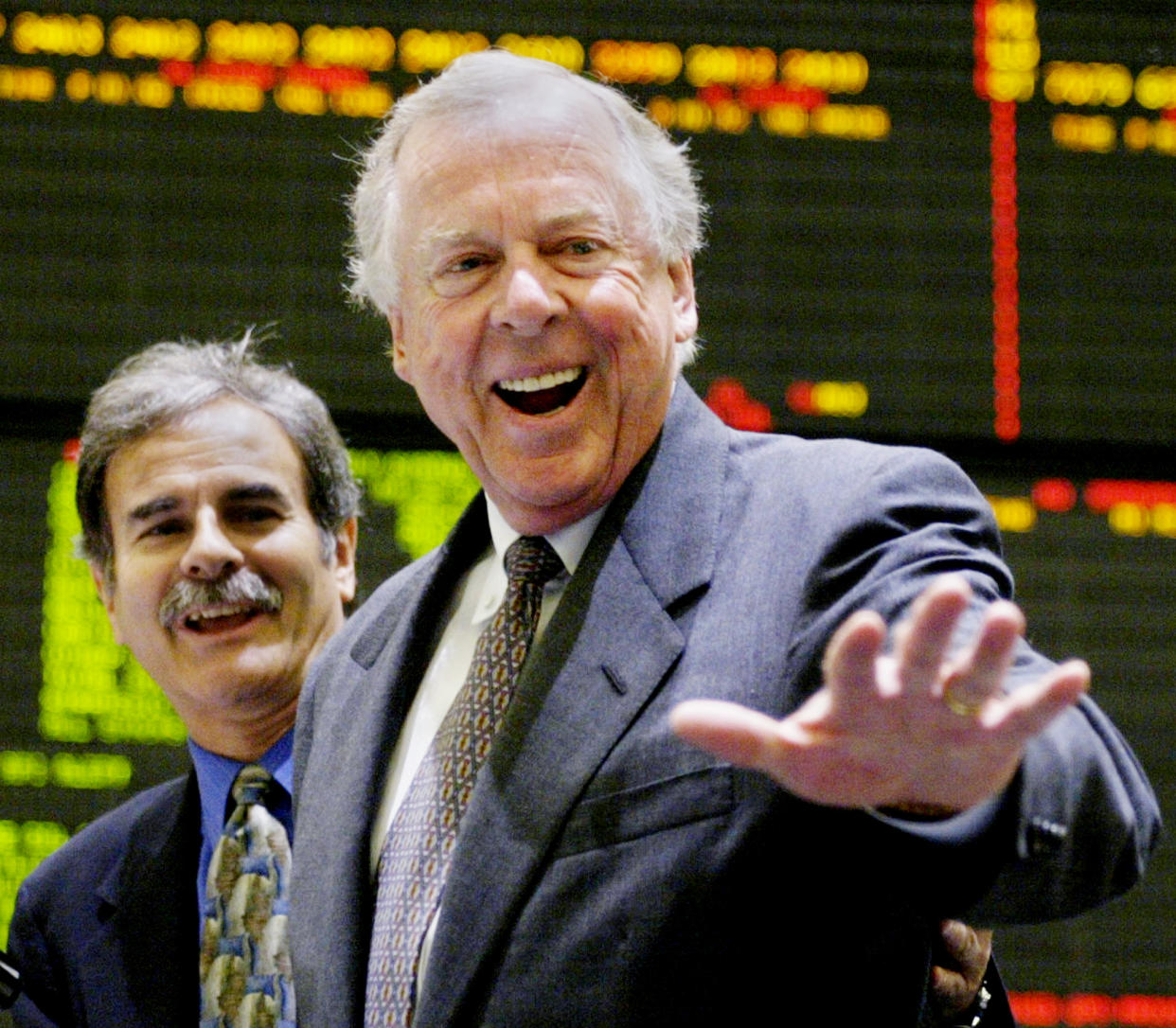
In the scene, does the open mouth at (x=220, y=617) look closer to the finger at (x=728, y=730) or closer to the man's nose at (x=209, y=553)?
the man's nose at (x=209, y=553)

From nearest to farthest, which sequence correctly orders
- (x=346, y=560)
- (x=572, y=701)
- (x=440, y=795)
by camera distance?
(x=572, y=701), (x=440, y=795), (x=346, y=560)

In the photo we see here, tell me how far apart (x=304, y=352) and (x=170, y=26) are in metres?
0.55

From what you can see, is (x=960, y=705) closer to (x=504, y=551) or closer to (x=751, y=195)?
(x=504, y=551)

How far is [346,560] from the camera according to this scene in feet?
7.74

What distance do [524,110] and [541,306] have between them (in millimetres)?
205

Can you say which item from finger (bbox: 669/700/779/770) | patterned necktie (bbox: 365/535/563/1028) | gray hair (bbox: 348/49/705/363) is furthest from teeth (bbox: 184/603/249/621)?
finger (bbox: 669/700/779/770)

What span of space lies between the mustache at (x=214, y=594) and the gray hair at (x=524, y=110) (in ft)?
1.71

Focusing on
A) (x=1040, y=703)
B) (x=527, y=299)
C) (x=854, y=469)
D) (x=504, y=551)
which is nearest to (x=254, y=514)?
(x=504, y=551)

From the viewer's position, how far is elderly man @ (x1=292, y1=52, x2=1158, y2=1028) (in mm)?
1039

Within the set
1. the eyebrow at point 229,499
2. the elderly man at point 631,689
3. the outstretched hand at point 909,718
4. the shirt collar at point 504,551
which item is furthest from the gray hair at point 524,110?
the outstretched hand at point 909,718

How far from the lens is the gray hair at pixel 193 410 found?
2.21m

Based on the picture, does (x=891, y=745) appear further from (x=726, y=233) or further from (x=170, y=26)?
(x=170, y=26)

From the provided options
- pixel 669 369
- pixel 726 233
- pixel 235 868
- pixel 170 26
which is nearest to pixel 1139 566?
pixel 726 233

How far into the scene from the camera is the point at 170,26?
2.57m
